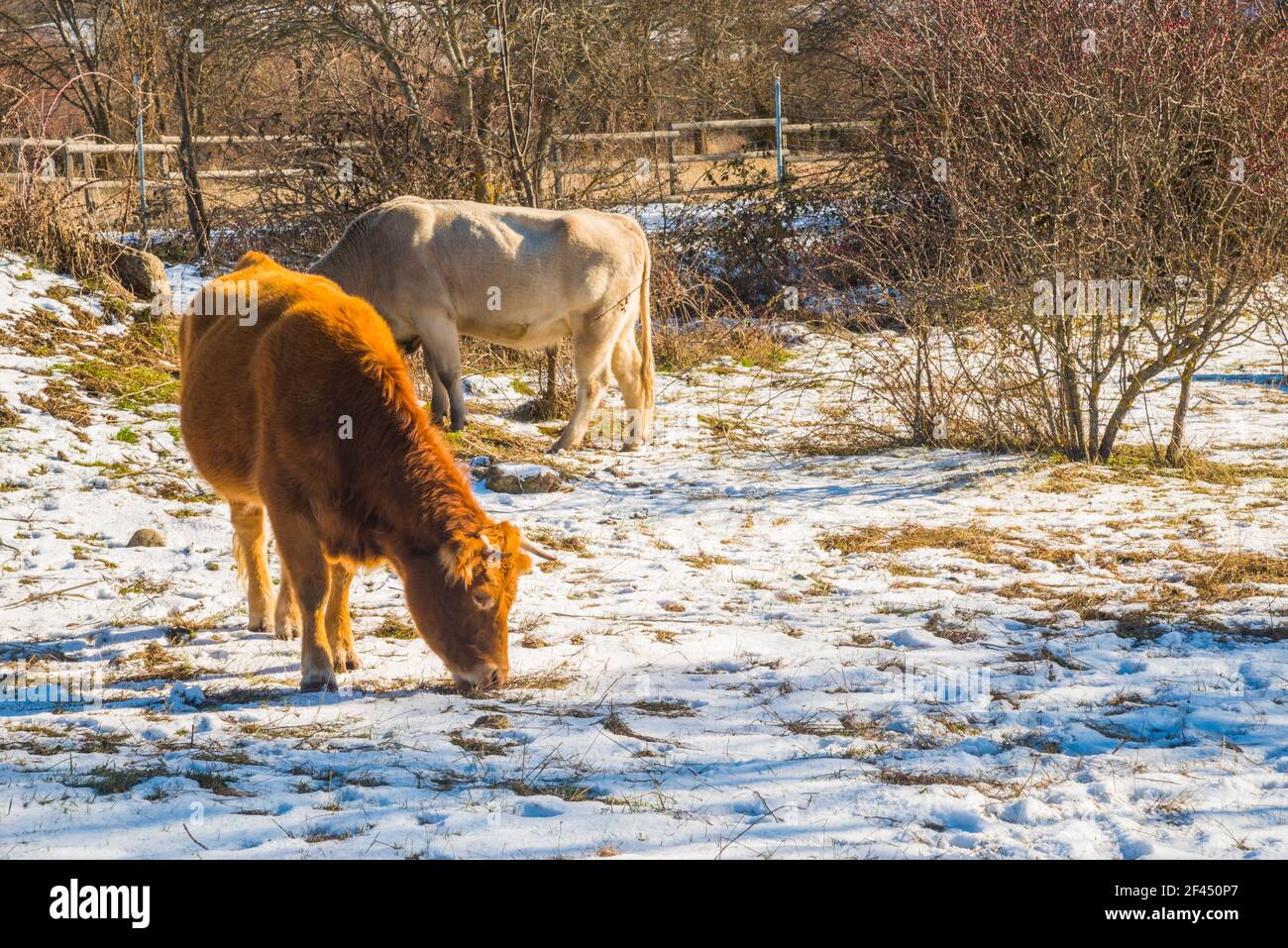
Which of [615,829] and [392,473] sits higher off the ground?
[392,473]

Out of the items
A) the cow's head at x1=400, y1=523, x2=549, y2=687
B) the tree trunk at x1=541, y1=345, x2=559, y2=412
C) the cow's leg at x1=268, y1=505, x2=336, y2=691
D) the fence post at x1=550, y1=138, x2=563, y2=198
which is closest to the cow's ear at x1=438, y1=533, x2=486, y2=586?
the cow's head at x1=400, y1=523, x2=549, y2=687

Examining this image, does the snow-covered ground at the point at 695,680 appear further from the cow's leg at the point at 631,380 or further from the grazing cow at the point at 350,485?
the cow's leg at the point at 631,380

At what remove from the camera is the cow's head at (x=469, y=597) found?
15.6ft

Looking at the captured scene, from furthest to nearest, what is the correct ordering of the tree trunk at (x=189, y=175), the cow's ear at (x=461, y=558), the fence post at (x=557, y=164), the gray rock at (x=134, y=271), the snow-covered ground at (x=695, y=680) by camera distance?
the tree trunk at (x=189, y=175)
the fence post at (x=557, y=164)
the gray rock at (x=134, y=271)
the cow's ear at (x=461, y=558)
the snow-covered ground at (x=695, y=680)

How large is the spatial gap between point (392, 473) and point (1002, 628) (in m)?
2.93

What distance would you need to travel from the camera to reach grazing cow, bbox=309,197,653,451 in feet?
33.3

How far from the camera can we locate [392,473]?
4.88m

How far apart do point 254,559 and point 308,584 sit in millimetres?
957

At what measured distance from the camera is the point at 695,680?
5.34 m

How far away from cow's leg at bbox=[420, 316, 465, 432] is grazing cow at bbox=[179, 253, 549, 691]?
4.68 metres

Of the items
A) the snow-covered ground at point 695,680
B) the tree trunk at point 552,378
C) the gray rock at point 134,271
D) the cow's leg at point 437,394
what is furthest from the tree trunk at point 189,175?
the snow-covered ground at point 695,680

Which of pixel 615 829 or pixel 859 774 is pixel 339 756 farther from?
pixel 859 774

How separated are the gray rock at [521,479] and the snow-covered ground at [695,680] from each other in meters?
0.27
